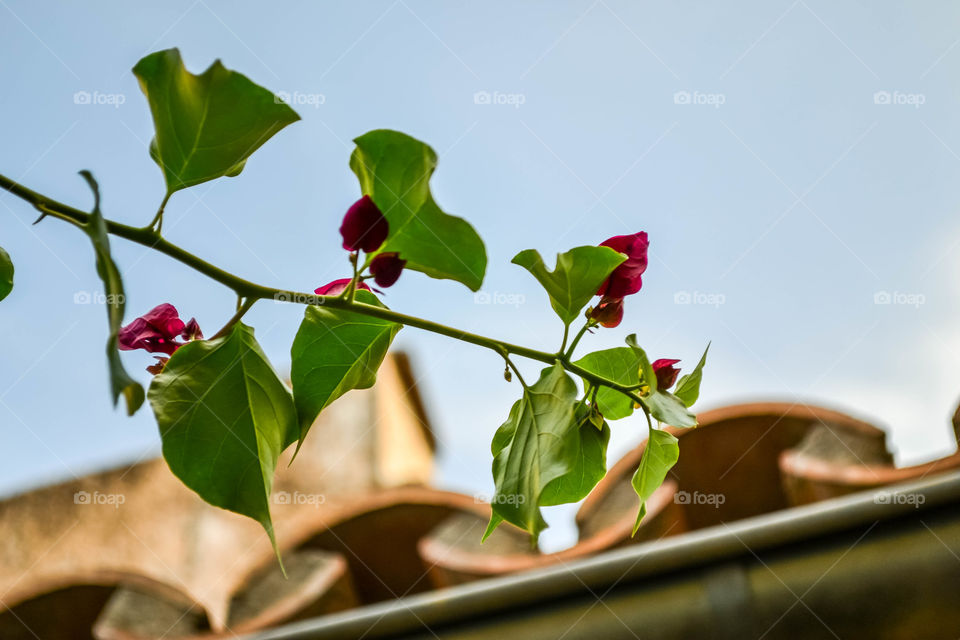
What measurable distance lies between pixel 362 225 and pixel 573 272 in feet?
0.48

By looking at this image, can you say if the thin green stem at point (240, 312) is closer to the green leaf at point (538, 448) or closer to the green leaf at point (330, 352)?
the green leaf at point (330, 352)

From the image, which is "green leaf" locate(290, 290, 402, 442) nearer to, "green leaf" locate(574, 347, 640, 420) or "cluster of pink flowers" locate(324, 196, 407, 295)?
"cluster of pink flowers" locate(324, 196, 407, 295)

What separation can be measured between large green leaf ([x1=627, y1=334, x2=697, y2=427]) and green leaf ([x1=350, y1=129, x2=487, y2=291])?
0.12m

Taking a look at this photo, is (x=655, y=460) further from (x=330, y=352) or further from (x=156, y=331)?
(x=156, y=331)

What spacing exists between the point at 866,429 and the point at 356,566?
3.43ft

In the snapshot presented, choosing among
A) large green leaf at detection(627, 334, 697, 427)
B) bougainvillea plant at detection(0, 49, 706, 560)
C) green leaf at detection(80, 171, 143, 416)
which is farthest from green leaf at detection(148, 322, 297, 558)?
large green leaf at detection(627, 334, 697, 427)

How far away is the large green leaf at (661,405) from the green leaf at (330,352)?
0.17 metres

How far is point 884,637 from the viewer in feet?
3.74

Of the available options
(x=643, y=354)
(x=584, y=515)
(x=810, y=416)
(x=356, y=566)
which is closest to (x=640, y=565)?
(x=584, y=515)

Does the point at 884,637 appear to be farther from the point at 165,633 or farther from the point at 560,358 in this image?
the point at 165,633

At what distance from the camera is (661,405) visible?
19.7 inches

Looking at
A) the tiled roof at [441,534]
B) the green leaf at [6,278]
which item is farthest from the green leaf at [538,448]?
the tiled roof at [441,534]

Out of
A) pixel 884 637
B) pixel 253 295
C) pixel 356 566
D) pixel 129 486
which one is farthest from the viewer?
pixel 129 486

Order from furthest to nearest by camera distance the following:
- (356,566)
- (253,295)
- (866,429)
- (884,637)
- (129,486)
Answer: (129,486), (356,566), (866,429), (884,637), (253,295)
